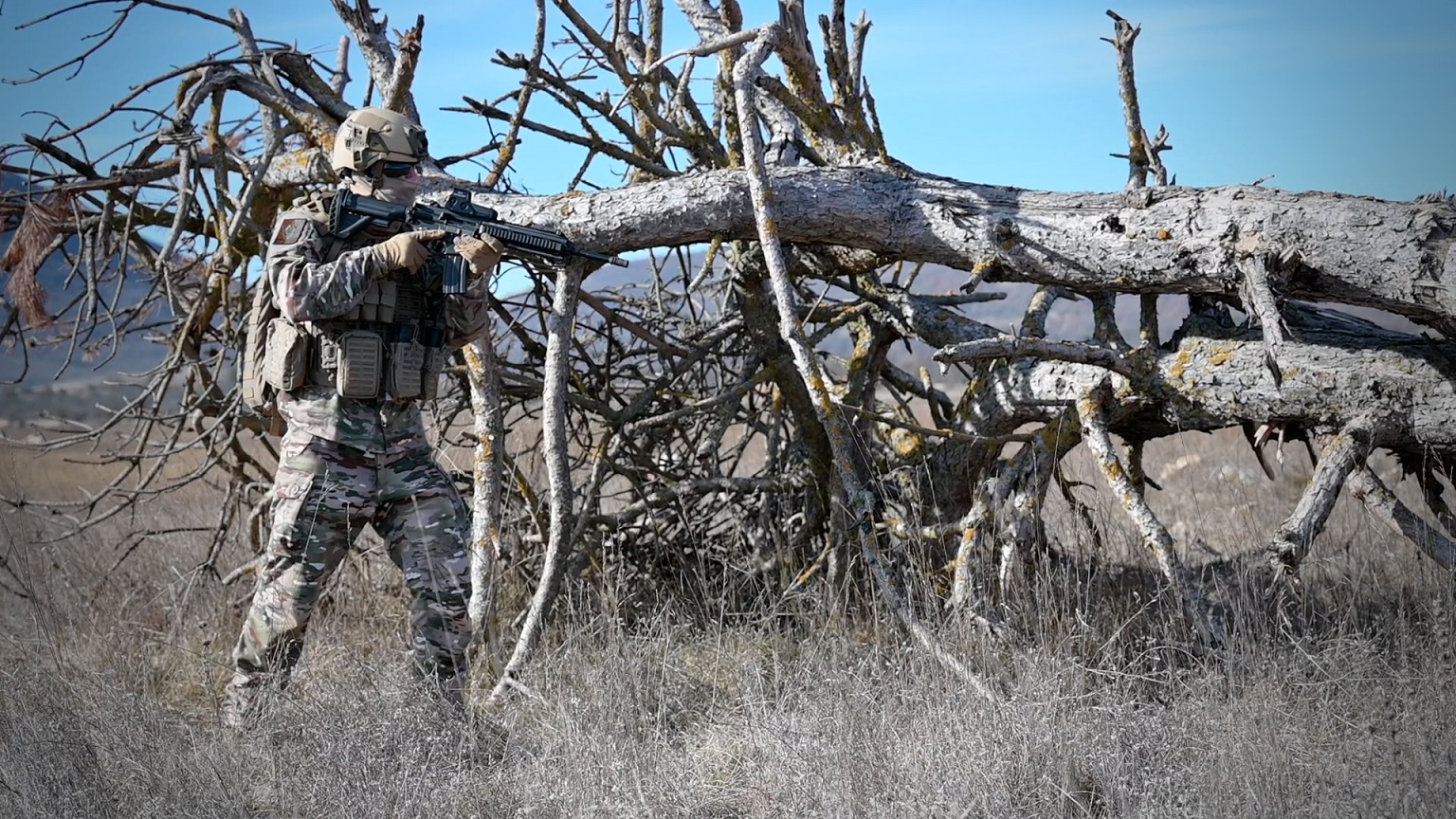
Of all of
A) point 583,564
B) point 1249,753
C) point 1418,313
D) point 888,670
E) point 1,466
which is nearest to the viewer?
point 1249,753

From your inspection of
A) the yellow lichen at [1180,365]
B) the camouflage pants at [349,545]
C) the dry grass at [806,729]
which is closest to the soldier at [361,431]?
the camouflage pants at [349,545]

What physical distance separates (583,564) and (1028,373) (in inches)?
79.4

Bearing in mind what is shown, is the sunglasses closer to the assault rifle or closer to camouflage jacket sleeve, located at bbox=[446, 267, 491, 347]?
the assault rifle

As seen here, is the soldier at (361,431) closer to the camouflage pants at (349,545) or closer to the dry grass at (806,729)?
the camouflage pants at (349,545)

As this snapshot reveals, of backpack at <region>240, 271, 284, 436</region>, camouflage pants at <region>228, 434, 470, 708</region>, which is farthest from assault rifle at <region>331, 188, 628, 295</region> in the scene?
camouflage pants at <region>228, 434, 470, 708</region>

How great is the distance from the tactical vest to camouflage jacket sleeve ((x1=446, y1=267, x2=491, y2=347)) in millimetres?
69

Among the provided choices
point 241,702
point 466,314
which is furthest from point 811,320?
point 241,702

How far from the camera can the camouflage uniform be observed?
354cm

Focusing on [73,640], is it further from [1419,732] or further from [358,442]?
[1419,732]

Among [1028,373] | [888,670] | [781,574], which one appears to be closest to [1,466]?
[781,574]

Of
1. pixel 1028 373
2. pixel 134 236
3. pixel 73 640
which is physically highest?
pixel 134 236

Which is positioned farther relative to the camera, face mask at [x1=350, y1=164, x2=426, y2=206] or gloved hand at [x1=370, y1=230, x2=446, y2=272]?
face mask at [x1=350, y1=164, x2=426, y2=206]

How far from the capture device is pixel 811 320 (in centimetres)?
500

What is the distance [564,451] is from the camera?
12.6 feet
